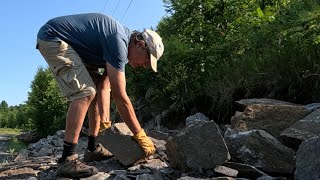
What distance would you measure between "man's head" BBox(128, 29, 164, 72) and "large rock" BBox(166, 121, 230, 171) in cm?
73

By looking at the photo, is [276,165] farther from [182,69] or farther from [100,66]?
[182,69]

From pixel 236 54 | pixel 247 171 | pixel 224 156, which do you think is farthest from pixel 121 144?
pixel 236 54

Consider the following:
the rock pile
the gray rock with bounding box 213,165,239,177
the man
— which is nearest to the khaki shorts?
the man

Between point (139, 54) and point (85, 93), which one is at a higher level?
point (139, 54)

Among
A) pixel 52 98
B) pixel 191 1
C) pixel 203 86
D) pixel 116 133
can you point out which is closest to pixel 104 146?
pixel 116 133

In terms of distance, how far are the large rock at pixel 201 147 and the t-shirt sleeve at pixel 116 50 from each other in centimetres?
81

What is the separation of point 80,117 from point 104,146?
61 centimetres

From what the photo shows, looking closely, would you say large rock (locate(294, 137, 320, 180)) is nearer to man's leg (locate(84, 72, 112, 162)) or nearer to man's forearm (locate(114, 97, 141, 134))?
man's forearm (locate(114, 97, 141, 134))

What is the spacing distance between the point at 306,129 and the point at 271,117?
63 centimetres

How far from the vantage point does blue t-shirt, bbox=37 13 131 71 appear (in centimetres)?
345

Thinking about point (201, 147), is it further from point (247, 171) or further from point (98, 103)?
point (98, 103)

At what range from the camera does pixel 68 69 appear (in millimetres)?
3518

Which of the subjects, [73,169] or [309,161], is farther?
[73,169]

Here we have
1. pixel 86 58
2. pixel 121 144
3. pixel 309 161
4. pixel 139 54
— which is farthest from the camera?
pixel 121 144
